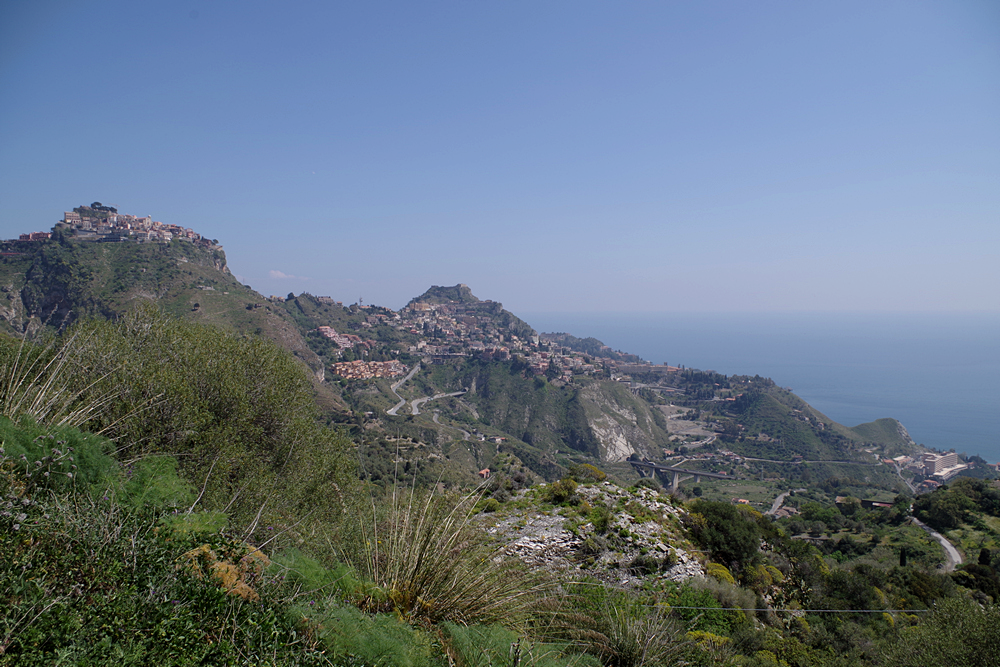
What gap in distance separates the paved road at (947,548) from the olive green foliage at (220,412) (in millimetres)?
22839

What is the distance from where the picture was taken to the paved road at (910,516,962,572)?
16.9m

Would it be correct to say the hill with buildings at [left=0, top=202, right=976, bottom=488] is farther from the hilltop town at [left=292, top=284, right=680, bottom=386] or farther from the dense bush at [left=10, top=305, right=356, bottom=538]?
the dense bush at [left=10, top=305, right=356, bottom=538]

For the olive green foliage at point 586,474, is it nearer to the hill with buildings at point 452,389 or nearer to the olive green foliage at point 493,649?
the olive green foliage at point 493,649

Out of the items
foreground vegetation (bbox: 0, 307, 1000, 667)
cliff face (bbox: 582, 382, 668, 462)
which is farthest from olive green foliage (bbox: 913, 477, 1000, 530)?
cliff face (bbox: 582, 382, 668, 462)

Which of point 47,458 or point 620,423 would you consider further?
point 620,423

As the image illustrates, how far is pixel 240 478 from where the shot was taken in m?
7.42

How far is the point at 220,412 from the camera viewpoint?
8047 millimetres

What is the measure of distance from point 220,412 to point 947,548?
93.3ft

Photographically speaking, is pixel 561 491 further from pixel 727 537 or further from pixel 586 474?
pixel 727 537

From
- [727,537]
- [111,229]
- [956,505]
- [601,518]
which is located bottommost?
[956,505]

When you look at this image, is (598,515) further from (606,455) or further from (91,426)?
(606,455)

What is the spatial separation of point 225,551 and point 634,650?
320cm

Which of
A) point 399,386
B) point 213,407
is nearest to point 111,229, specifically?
Answer: point 399,386

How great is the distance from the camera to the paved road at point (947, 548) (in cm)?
1694
